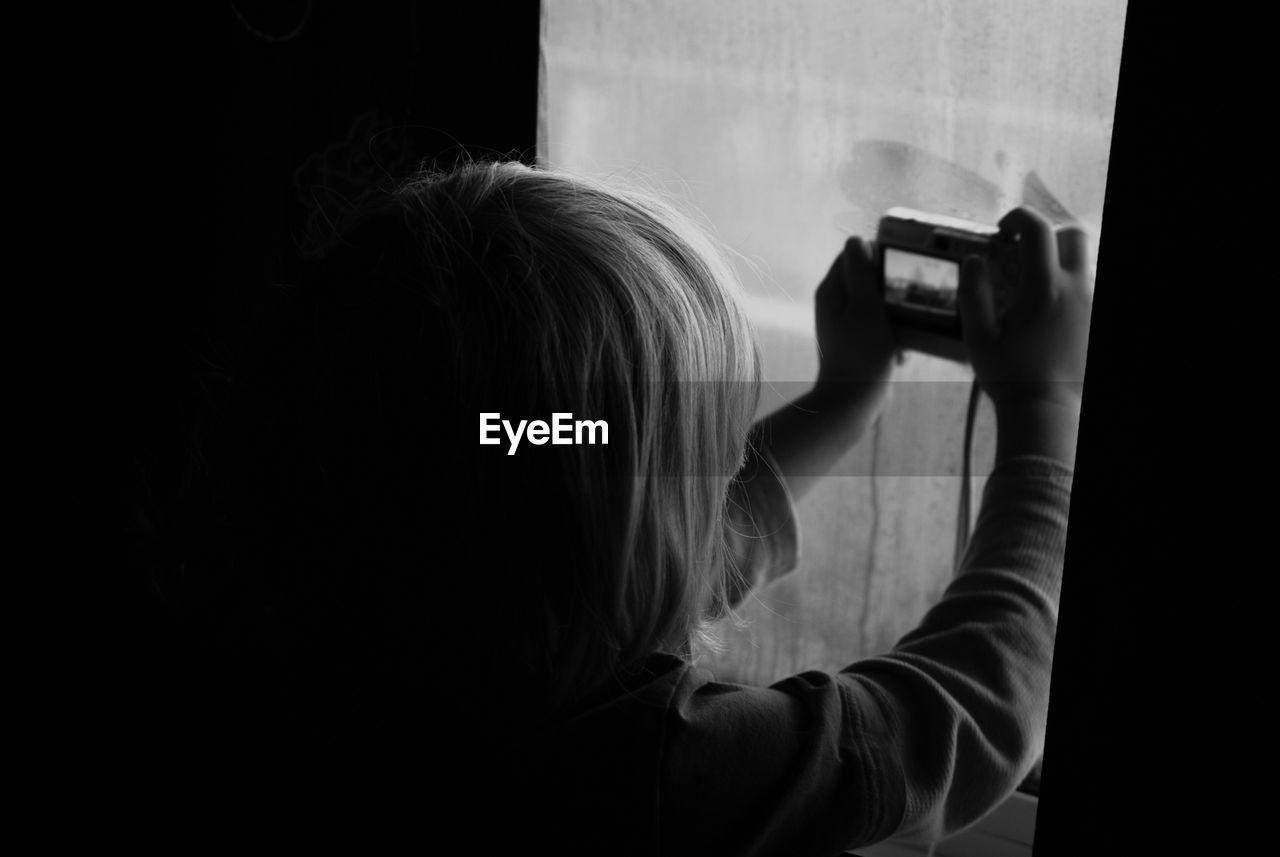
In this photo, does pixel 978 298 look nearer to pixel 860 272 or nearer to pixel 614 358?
pixel 860 272

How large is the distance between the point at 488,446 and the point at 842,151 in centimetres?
34

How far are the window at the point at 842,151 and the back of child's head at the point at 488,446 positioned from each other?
0.18m

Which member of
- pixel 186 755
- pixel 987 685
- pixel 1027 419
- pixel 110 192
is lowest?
pixel 186 755

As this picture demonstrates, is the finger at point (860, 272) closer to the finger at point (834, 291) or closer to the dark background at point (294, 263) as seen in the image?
the finger at point (834, 291)

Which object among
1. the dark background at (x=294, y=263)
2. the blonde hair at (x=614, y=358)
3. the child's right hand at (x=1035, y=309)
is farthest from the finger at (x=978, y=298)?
the dark background at (x=294, y=263)

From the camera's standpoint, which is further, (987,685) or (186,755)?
(186,755)

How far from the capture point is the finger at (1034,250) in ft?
1.90

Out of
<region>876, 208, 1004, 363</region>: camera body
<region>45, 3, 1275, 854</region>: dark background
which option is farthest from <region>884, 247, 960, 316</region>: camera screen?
<region>45, 3, 1275, 854</region>: dark background

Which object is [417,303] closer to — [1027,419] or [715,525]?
[715,525]

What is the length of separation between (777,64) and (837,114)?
0.19ft

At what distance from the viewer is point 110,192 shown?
816 millimetres

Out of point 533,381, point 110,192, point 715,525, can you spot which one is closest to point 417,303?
point 533,381

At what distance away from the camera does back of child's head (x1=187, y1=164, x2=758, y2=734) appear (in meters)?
0.49

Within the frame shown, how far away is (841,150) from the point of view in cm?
67
